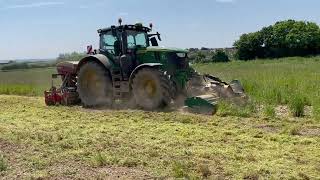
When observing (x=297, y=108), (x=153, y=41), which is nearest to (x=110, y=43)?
(x=153, y=41)

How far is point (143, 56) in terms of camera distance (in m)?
13.8

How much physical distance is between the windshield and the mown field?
2.45 meters

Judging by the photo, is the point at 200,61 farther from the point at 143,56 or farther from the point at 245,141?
the point at 245,141

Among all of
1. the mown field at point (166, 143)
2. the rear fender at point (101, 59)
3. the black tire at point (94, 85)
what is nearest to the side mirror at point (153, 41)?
the rear fender at point (101, 59)

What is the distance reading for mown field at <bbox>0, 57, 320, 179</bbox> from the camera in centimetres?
628

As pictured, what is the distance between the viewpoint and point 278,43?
6288 centimetres

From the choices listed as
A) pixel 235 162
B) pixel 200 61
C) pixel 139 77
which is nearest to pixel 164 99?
pixel 139 77

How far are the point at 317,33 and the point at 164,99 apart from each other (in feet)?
186

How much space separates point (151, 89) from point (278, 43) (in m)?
52.6

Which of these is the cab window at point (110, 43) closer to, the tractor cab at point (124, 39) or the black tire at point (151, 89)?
the tractor cab at point (124, 39)

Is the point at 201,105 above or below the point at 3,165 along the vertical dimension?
above

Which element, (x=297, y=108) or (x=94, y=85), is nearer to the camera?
(x=297, y=108)

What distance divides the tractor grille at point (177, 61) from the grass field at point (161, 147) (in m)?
2.50

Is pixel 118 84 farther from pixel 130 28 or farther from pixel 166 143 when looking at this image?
pixel 166 143
